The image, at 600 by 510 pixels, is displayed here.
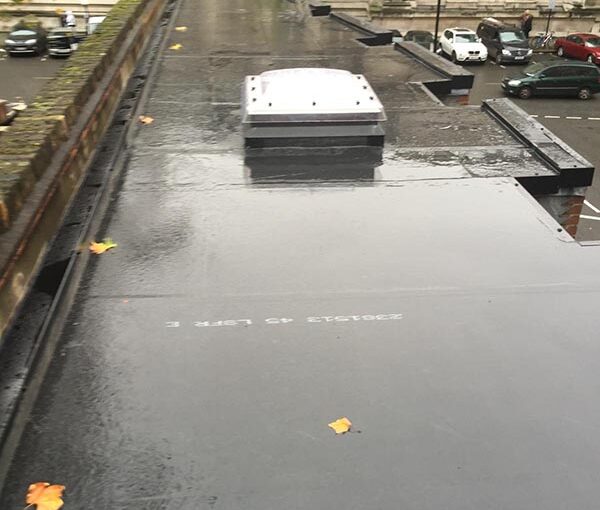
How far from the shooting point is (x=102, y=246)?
6098 mm

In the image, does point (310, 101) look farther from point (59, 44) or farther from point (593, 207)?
point (59, 44)

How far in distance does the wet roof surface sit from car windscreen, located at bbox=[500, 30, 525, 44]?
99.4 ft

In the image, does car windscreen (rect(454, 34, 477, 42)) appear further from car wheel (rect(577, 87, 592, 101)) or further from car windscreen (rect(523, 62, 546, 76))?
car wheel (rect(577, 87, 592, 101))

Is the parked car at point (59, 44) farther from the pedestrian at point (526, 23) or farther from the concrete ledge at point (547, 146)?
the concrete ledge at point (547, 146)

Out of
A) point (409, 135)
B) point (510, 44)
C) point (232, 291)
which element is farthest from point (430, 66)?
point (510, 44)

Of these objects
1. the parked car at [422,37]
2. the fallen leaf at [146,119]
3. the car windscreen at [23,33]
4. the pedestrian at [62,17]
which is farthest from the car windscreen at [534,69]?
the pedestrian at [62,17]

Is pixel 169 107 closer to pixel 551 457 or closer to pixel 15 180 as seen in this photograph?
pixel 15 180

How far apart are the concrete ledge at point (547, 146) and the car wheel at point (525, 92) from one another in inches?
854

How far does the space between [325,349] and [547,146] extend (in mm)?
5271

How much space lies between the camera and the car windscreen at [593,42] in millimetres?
35250

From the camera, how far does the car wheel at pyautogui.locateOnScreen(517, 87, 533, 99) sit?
98.5 feet

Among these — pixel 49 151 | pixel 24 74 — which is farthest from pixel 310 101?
pixel 24 74

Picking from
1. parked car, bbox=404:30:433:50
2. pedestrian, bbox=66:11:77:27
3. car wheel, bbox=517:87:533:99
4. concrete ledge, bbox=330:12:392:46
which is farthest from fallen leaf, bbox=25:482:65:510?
pedestrian, bbox=66:11:77:27

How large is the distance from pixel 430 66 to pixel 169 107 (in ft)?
18.6
